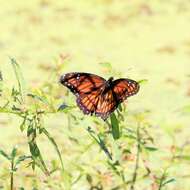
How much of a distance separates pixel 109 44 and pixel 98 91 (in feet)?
21.9

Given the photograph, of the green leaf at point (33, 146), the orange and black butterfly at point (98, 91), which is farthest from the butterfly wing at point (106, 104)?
the green leaf at point (33, 146)

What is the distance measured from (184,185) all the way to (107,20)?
5.39m

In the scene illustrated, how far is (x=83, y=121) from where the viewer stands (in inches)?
104

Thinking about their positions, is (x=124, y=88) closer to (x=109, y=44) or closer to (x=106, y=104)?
(x=106, y=104)

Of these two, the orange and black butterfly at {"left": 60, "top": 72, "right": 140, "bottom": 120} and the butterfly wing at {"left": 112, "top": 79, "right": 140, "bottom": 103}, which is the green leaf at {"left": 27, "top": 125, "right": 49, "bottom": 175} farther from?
the butterfly wing at {"left": 112, "top": 79, "right": 140, "bottom": 103}

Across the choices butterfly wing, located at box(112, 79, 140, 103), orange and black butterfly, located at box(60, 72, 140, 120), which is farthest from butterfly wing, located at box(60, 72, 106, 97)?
butterfly wing, located at box(112, 79, 140, 103)

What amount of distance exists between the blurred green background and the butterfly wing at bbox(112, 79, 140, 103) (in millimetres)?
3283

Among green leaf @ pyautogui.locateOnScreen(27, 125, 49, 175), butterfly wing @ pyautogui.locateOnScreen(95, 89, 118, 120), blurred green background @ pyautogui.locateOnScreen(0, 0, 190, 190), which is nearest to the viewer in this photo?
green leaf @ pyautogui.locateOnScreen(27, 125, 49, 175)

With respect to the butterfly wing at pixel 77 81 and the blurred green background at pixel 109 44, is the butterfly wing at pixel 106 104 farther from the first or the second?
the blurred green background at pixel 109 44

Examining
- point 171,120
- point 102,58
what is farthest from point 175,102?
point 102,58

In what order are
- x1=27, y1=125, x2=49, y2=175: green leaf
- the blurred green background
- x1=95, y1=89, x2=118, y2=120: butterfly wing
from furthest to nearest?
the blurred green background, x1=95, y1=89, x2=118, y2=120: butterfly wing, x1=27, y1=125, x2=49, y2=175: green leaf

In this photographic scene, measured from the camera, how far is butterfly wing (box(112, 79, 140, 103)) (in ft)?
8.96

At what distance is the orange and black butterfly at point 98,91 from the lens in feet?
8.90

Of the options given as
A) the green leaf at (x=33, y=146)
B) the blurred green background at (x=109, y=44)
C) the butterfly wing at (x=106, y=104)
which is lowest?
the green leaf at (x=33, y=146)
